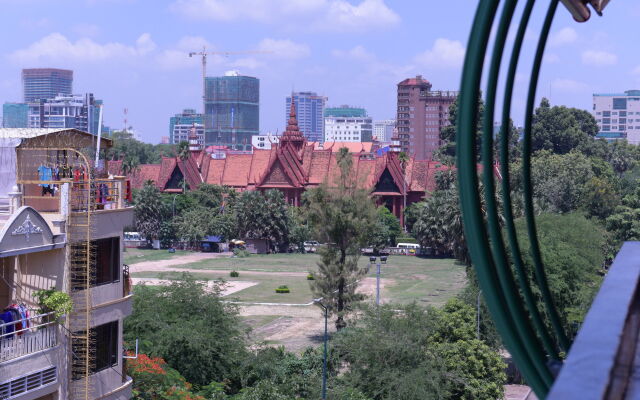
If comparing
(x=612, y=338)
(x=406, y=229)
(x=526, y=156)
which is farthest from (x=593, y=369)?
(x=406, y=229)

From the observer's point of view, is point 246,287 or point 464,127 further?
point 246,287

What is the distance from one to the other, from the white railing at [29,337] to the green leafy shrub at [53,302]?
0.32 ft

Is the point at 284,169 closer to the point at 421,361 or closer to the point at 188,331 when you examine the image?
the point at 188,331

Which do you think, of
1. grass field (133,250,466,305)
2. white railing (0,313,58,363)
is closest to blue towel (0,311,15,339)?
white railing (0,313,58,363)

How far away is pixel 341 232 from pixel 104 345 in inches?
991

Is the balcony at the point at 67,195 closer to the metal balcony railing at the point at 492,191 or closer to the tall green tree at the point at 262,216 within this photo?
Answer: the metal balcony railing at the point at 492,191

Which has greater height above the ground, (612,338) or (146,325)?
(612,338)

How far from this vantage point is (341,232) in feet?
127

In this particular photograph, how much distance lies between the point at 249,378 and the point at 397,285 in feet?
105

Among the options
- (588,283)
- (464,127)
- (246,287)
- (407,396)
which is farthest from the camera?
(246,287)

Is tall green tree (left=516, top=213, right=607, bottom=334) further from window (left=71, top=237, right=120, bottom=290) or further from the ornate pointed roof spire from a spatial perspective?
the ornate pointed roof spire

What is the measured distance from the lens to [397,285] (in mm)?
58688

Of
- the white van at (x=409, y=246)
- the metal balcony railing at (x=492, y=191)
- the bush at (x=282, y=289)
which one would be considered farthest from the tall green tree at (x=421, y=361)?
the white van at (x=409, y=246)

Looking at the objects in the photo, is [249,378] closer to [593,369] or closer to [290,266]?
[593,369]
